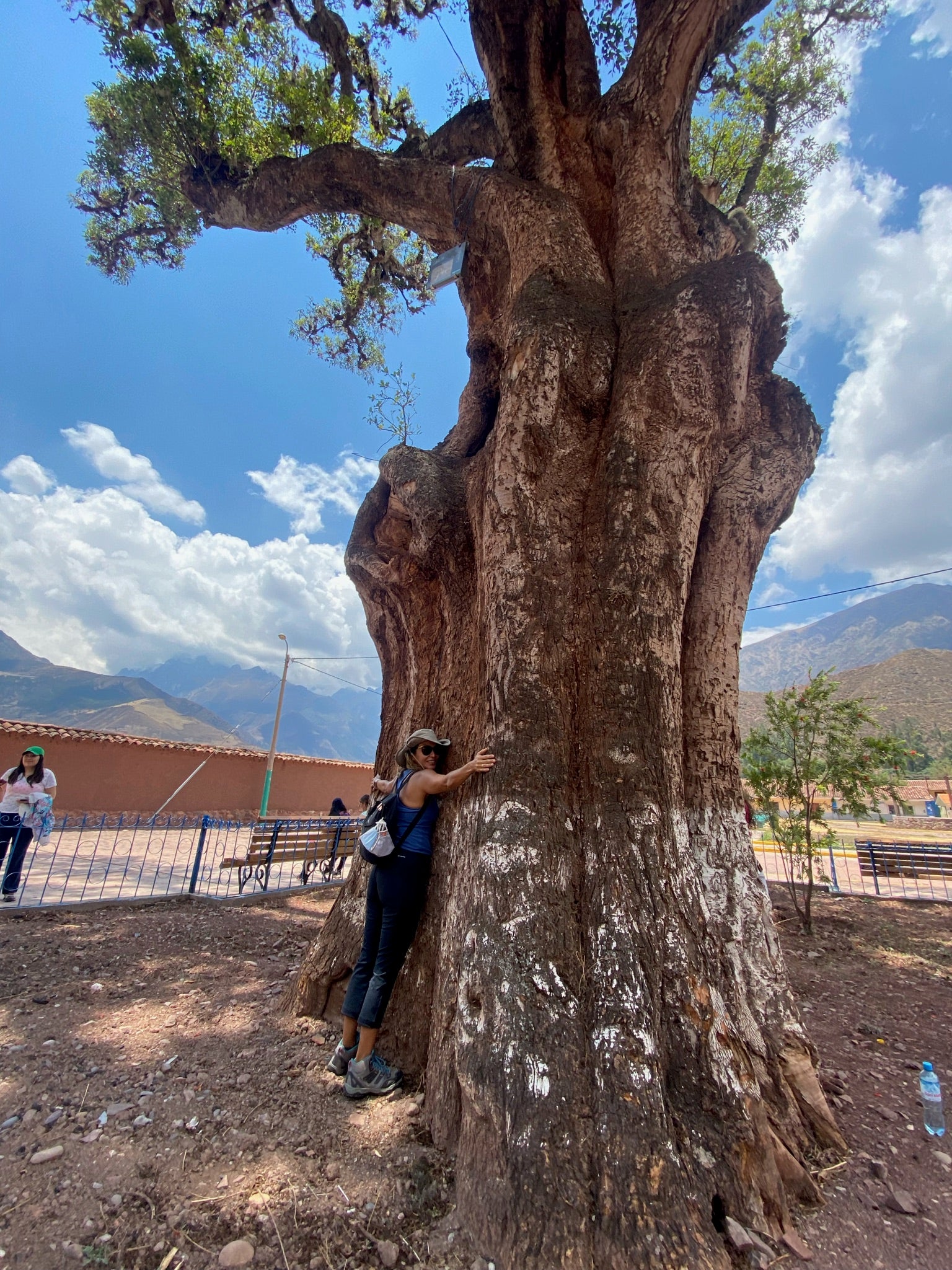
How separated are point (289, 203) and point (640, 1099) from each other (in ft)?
24.1

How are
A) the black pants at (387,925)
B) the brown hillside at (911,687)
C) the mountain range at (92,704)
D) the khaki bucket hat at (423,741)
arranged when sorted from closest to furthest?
the black pants at (387,925) → the khaki bucket hat at (423,741) → the brown hillside at (911,687) → the mountain range at (92,704)

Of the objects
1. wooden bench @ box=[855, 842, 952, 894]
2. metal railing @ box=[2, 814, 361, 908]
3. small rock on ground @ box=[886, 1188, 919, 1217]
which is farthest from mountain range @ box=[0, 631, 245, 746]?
small rock on ground @ box=[886, 1188, 919, 1217]

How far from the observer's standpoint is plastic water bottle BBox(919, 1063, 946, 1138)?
8.39 ft

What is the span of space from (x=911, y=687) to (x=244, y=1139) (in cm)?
8868

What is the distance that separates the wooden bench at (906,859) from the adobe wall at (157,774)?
52.6ft

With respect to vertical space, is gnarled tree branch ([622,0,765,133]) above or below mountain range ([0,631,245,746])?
below

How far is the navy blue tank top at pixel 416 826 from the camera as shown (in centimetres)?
296

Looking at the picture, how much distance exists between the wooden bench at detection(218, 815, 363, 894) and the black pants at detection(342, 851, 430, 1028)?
13.7 ft

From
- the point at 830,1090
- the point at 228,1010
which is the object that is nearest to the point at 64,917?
the point at 228,1010

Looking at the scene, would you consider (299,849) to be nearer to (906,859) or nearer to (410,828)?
(410,828)

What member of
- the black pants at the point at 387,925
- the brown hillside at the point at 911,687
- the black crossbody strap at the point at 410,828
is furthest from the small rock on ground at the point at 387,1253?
the brown hillside at the point at 911,687

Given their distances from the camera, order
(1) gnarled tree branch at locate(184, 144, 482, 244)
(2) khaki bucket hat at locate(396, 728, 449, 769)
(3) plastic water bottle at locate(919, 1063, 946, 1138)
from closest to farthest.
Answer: (3) plastic water bottle at locate(919, 1063, 946, 1138), (2) khaki bucket hat at locate(396, 728, 449, 769), (1) gnarled tree branch at locate(184, 144, 482, 244)

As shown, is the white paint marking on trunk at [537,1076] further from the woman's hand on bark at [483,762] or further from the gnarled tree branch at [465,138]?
the gnarled tree branch at [465,138]

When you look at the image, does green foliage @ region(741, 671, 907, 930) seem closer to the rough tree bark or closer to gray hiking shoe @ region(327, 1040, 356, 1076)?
the rough tree bark
